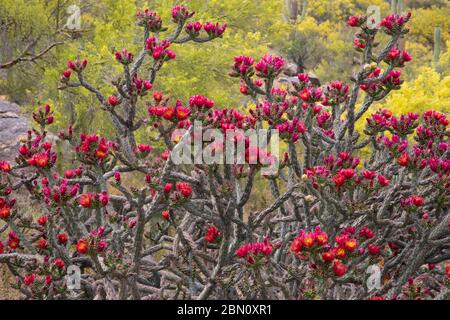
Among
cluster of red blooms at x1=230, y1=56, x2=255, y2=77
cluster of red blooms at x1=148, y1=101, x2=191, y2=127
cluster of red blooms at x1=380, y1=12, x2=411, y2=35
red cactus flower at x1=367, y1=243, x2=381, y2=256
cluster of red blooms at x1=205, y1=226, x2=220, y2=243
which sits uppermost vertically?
cluster of red blooms at x1=380, y1=12, x2=411, y2=35

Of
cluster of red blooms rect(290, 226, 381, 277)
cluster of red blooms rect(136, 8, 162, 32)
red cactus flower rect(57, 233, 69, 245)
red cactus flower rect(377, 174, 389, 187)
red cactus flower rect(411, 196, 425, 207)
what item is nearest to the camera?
cluster of red blooms rect(290, 226, 381, 277)

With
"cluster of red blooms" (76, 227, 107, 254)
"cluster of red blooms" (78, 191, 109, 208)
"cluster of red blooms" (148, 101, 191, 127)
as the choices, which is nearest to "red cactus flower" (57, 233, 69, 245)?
"cluster of red blooms" (78, 191, 109, 208)

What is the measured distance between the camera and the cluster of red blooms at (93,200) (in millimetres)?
3095

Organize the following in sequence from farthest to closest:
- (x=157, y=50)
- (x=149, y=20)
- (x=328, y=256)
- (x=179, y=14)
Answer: (x=179, y=14) < (x=149, y=20) < (x=157, y=50) < (x=328, y=256)

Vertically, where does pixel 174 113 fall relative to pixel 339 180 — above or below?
above

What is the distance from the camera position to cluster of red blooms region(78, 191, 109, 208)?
3.09 metres

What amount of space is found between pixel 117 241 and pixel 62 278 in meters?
0.41

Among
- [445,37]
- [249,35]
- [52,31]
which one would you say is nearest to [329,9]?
[445,37]

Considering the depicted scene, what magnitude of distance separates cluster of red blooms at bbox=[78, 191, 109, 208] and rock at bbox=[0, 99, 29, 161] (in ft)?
26.1

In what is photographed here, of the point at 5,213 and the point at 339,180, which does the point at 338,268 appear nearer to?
the point at 339,180

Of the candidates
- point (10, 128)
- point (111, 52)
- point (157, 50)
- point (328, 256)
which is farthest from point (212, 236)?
point (10, 128)

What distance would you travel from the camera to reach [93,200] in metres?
3.14

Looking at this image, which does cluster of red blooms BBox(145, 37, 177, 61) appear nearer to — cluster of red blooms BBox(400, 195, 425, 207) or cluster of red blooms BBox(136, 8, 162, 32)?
cluster of red blooms BBox(136, 8, 162, 32)

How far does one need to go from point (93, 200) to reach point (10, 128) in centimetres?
908
